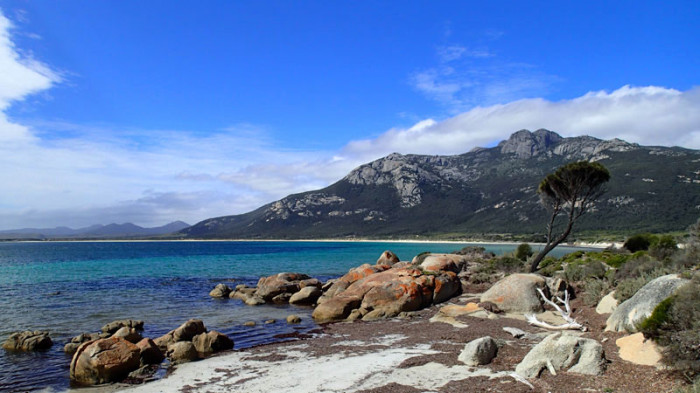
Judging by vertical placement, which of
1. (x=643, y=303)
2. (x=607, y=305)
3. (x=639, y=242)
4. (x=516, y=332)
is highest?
(x=639, y=242)

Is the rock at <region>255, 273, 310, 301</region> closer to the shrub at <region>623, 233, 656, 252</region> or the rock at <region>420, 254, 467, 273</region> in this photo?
the rock at <region>420, 254, 467, 273</region>

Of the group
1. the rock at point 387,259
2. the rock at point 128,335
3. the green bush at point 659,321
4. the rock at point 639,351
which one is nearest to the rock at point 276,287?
the rock at point 387,259

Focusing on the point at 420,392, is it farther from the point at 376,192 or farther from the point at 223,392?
the point at 376,192

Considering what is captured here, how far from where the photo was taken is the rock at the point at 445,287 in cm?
2630

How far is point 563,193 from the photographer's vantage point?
3262 cm

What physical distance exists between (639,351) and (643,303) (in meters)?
2.88

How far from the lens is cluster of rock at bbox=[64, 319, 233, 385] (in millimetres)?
13250

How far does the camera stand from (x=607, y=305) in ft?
56.3

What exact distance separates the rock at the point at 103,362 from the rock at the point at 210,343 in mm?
2653

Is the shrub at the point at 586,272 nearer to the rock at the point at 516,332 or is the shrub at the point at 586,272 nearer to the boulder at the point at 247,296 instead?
the rock at the point at 516,332

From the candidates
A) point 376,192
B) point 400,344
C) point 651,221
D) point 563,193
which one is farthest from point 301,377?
point 376,192

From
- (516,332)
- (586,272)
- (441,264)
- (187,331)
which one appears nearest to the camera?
(516,332)

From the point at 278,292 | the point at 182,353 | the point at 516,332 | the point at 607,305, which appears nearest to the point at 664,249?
the point at 607,305

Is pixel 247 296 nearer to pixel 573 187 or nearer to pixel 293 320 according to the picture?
pixel 293 320
